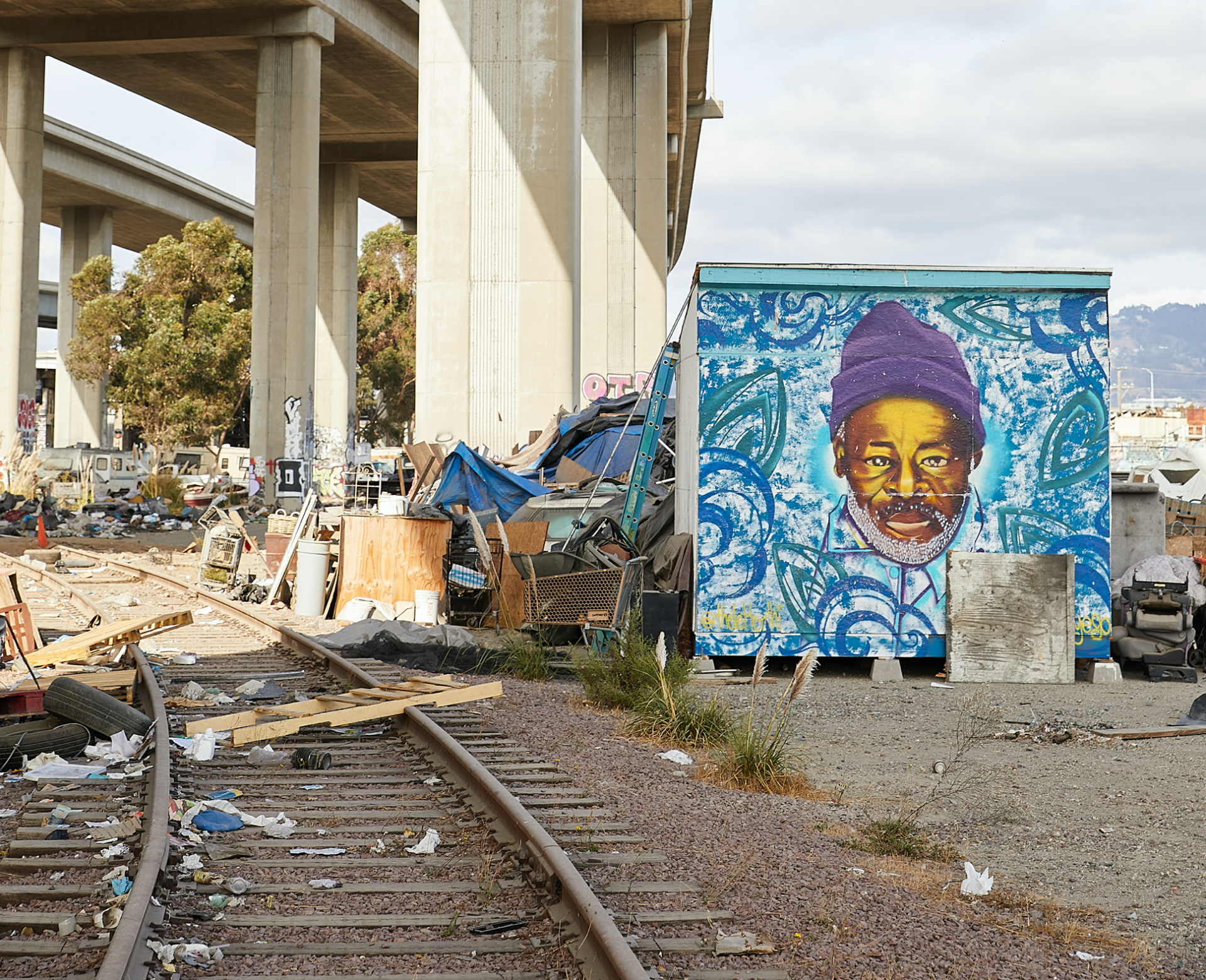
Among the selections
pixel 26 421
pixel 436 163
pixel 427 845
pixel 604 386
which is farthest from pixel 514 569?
pixel 26 421

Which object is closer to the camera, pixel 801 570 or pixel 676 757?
pixel 676 757

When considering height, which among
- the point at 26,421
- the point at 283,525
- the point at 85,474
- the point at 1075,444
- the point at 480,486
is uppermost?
the point at 26,421

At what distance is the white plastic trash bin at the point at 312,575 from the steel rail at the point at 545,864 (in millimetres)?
6566

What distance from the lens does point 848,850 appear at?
608 centimetres

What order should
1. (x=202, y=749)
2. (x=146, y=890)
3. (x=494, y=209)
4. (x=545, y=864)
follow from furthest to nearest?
(x=494, y=209) < (x=202, y=749) < (x=545, y=864) < (x=146, y=890)

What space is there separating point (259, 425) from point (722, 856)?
118 feet

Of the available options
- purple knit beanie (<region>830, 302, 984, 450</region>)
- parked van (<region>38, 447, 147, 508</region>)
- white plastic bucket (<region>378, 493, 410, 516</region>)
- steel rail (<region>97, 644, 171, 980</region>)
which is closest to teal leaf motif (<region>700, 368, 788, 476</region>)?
purple knit beanie (<region>830, 302, 984, 450</region>)

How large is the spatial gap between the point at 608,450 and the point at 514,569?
5643 mm

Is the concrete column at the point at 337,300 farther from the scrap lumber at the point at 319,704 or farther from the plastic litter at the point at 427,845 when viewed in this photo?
the plastic litter at the point at 427,845

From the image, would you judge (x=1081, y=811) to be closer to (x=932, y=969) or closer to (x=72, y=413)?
(x=932, y=969)

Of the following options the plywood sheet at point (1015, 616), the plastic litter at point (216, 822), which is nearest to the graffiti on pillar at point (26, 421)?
the plywood sheet at point (1015, 616)

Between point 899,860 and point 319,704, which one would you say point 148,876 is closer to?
point 899,860

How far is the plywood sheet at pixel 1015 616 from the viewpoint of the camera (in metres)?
12.0

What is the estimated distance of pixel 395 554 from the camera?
49.9ft
